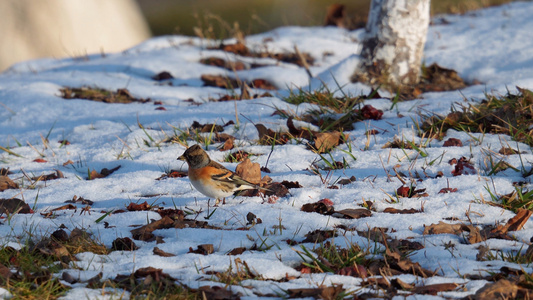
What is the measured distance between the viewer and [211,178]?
375cm

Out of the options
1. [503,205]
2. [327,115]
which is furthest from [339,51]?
[503,205]

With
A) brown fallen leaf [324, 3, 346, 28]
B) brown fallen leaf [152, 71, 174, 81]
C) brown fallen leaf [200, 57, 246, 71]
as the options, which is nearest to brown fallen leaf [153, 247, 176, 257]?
brown fallen leaf [152, 71, 174, 81]

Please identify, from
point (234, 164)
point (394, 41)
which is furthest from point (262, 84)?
point (234, 164)

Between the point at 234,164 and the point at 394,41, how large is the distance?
319 cm

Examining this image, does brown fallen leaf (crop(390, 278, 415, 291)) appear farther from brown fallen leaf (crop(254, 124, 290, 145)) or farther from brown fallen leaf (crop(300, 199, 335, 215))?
brown fallen leaf (crop(254, 124, 290, 145))

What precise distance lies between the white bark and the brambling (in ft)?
11.3

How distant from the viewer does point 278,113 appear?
5.57 metres

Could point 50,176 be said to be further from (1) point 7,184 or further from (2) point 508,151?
(2) point 508,151

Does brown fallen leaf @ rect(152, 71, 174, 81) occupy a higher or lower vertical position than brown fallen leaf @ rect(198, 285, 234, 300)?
higher

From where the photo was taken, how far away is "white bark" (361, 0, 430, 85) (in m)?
6.58

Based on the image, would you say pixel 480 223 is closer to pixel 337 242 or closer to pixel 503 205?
pixel 503 205

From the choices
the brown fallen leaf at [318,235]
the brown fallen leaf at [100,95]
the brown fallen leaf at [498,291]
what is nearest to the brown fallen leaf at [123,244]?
the brown fallen leaf at [318,235]

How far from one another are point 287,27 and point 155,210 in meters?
7.93

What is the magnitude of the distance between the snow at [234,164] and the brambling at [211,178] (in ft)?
0.43
